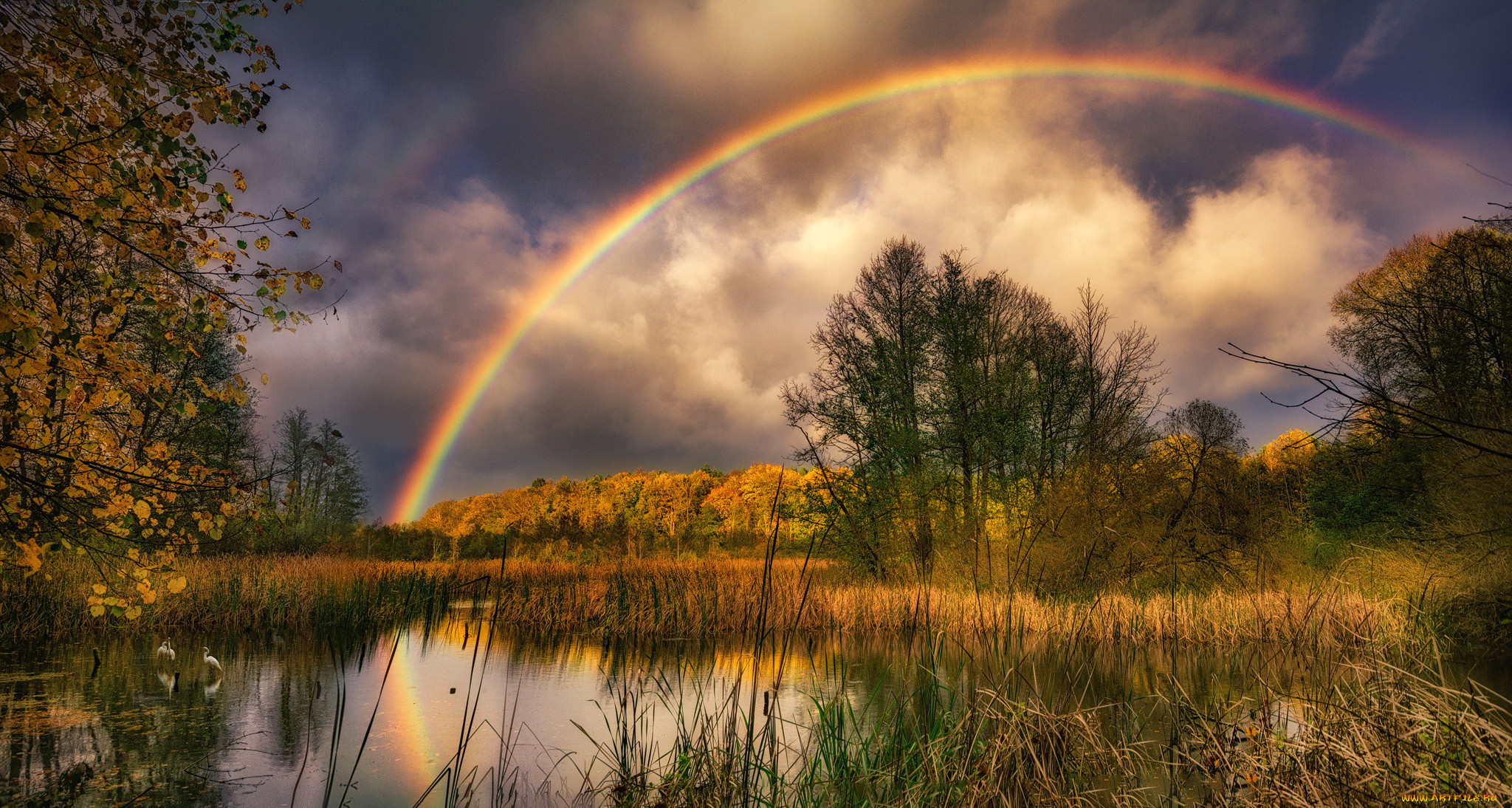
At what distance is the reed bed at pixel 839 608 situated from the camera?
32.0 ft

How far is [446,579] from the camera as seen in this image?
2089cm

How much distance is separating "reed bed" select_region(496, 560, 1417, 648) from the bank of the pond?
0.03 metres

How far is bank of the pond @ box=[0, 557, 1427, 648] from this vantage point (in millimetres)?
10797

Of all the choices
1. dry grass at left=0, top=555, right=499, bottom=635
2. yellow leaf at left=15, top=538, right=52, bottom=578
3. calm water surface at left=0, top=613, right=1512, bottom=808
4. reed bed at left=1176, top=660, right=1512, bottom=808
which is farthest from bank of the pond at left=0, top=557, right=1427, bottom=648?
yellow leaf at left=15, top=538, right=52, bottom=578

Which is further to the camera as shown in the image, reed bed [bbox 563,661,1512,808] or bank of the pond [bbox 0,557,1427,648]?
bank of the pond [bbox 0,557,1427,648]

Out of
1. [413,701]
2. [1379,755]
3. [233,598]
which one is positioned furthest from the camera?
[233,598]

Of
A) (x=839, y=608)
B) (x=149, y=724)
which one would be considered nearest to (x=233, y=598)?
(x=149, y=724)

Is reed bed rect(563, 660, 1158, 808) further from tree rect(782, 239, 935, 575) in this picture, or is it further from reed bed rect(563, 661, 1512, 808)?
tree rect(782, 239, 935, 575)

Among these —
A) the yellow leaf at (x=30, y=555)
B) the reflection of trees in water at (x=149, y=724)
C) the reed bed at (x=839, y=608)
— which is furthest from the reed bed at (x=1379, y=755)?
the yellow leaf at (x=30, y=555)

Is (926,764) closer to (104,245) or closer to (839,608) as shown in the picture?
(104,245)

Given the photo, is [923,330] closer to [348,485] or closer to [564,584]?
[564,584]

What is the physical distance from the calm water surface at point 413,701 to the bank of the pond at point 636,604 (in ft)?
1.95

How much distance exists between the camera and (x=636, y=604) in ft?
46.9

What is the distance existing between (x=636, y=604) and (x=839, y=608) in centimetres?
416
